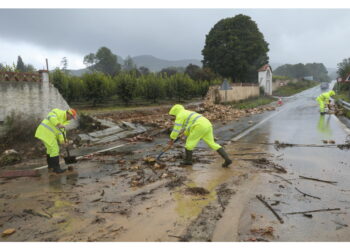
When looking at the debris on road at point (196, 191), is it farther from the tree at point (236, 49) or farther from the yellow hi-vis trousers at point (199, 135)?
the tree at point (236, 49)

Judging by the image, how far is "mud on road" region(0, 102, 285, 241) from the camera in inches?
127

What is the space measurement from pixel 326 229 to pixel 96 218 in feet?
10.1

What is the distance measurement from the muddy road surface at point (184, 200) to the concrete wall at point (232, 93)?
17.5 metres

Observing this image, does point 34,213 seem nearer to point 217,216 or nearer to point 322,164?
point 217,216

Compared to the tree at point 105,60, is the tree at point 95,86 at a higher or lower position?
lower

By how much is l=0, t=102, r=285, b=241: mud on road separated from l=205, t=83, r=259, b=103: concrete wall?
17.8m

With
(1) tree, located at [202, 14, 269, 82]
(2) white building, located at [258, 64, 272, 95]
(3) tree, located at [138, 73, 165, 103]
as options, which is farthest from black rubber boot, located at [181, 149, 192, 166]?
(2) white building, located at [258, 64, 272, 95]

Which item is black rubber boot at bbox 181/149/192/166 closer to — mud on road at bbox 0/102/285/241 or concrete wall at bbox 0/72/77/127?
mud on road at bbox 0/102/285/241

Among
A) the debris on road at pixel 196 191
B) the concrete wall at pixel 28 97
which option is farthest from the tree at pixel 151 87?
the debris on road at pixel 196 191

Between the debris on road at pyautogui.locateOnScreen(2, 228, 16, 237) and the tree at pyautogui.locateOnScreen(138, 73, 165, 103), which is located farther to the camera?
the tree at pyautogui.locateOnScreen(138, 73, 165, 103)

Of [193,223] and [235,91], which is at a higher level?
[235,91]

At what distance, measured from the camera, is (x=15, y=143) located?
28.5ft

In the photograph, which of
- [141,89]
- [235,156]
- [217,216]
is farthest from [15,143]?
[141,89]

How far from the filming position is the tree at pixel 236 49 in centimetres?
4225
